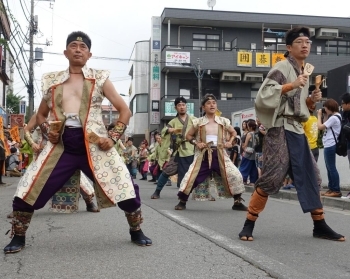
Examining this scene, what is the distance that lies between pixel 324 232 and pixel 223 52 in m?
29.2

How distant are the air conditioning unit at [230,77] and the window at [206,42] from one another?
2.13 meters

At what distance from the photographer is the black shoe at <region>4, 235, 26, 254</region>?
4.16 m

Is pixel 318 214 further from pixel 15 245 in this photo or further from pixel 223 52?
pixel 223 52

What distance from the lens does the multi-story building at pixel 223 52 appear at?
1313 inches

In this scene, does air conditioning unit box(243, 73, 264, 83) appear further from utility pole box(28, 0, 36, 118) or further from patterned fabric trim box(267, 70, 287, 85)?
patterned fabric trim box(267, 70, 287, 85)

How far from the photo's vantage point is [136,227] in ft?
14.8

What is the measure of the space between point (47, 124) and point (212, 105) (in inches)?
138

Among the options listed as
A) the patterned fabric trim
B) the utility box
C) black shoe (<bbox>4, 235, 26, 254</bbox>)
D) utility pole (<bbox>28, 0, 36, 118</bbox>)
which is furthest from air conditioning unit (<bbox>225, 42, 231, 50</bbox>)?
black shoe (<bbox>4, 235, 26, 254</bbox>)

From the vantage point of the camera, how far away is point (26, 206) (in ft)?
13.7

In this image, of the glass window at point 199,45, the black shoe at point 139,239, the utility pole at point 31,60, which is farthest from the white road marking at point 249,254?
the glass window at point 199,45

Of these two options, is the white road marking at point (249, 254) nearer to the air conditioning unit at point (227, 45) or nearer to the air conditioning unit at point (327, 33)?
the air conditioning unit at point (227, 45)

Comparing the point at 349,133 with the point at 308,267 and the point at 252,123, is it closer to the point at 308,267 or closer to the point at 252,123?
the point at 252,123

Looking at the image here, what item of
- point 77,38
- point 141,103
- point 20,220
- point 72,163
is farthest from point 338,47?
point 20,220

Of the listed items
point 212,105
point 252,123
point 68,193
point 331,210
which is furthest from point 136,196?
point 252,123
